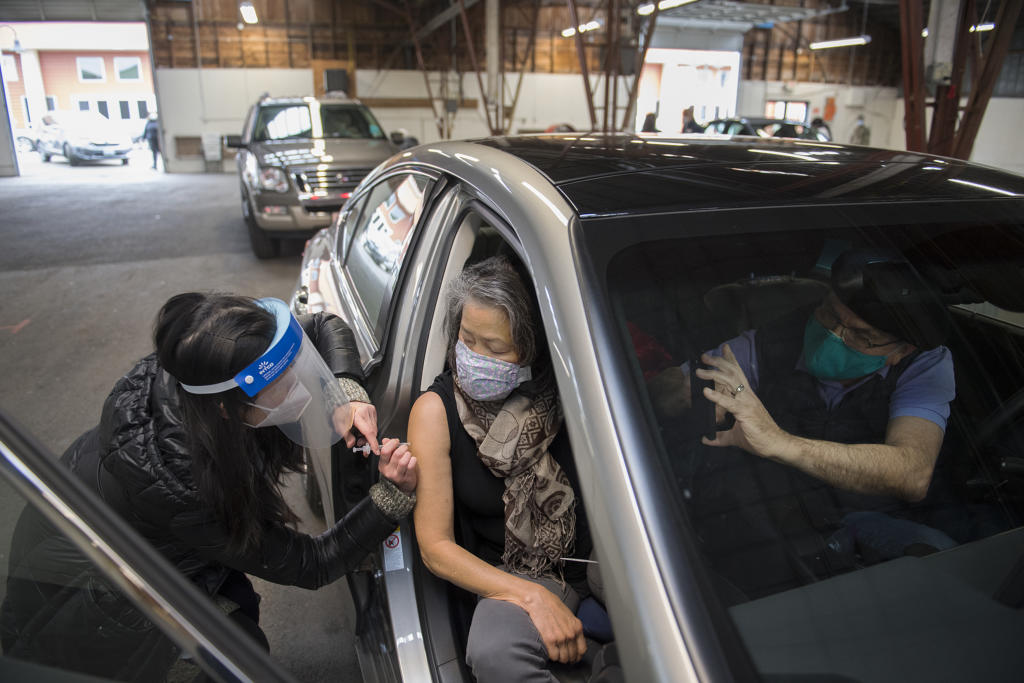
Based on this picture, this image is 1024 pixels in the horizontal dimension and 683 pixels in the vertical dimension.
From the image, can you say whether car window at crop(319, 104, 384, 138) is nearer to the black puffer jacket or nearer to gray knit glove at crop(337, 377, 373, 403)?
the black puffer jacket

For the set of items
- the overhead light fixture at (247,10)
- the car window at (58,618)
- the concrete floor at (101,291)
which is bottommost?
the concrete floor at (101,291)

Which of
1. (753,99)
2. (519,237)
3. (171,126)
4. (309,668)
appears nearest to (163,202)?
(171,126)

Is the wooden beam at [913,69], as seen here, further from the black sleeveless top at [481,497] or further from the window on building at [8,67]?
the window on building at [8,67]

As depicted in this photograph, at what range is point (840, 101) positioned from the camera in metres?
22.3

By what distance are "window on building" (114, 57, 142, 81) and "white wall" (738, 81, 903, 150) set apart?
17397 millimetres

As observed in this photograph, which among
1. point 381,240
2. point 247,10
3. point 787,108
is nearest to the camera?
point 381,240

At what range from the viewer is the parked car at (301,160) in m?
7.27

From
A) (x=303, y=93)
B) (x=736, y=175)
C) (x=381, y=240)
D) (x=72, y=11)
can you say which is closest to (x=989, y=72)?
(x=736, y=175)

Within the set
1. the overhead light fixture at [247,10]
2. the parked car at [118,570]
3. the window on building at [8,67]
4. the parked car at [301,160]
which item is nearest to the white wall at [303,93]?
the overhead light fixture at [247,10]

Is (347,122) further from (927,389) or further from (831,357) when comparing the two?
(927,389)

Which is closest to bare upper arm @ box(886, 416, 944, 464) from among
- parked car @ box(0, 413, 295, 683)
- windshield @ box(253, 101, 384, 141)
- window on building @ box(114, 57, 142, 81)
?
parked car @ box(0, 413, 295, 683)

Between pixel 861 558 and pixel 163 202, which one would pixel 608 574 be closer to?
pixel 861 558

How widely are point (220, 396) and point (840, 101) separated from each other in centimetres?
2509

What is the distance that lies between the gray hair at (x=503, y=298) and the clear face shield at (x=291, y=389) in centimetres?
31
